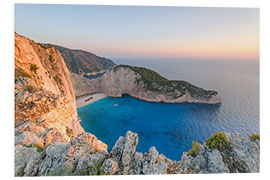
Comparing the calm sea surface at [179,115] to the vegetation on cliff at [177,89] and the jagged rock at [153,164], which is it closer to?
the vegetation on cliff at [177,89]

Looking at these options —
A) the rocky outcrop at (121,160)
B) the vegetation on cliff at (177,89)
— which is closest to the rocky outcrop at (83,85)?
the vegetation on cliff at (177,89)

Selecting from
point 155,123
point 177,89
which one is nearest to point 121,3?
point 155,123

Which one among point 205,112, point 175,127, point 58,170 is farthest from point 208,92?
point 58,170

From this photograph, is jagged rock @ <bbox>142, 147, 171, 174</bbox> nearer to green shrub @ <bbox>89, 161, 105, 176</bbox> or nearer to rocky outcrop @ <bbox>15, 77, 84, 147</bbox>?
green shrub @ <bbox>89, 161, 105, 176</bbox>

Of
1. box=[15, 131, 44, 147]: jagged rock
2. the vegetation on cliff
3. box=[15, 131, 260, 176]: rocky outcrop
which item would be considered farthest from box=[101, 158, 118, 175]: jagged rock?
the vegetation on cliff

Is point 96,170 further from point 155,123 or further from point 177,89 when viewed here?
point 177,89
